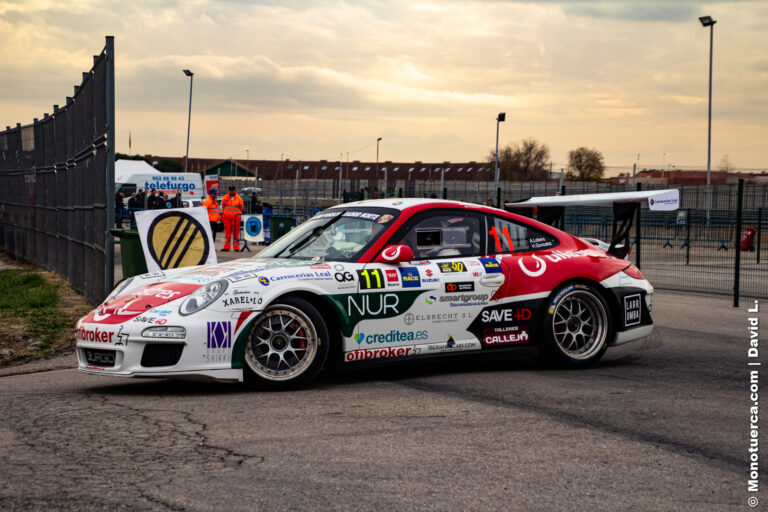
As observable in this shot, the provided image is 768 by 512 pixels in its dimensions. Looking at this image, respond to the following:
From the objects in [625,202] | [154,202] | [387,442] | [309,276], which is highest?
[154,202]

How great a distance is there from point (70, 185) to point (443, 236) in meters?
8.91

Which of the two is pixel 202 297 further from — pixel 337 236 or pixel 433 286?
pixel 433 286

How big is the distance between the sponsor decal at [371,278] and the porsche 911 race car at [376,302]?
0.01 m

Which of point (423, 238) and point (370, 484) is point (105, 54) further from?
point (370, 484)

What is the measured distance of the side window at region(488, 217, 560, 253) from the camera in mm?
7438

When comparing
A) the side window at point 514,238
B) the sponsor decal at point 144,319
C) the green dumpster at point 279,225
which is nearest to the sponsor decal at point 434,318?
the side window at point 514,238

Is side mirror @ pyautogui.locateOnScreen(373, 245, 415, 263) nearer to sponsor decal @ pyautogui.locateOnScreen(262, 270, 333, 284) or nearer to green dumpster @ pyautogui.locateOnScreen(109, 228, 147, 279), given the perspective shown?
sponsor decal @ pyautogui.locateOnScreen(262, 270, 333, 284)

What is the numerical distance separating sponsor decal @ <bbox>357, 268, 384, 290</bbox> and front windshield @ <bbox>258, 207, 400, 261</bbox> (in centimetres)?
15

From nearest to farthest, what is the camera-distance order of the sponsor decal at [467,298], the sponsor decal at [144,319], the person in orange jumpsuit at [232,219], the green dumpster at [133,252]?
the sponsor decal at [144,319] < the sponsor decal at [467,298] < the green dumpster at [133,252] < the person in orange jumpsuit at [232,219]

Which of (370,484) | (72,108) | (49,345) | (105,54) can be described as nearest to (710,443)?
(370,484)

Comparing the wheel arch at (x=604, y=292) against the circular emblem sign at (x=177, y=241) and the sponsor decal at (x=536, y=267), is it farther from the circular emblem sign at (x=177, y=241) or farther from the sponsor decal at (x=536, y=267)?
the circular emblem sign at (x=177, y=241)

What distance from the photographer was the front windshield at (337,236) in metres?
6.88

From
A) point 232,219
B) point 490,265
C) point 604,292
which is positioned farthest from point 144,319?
point 232,219

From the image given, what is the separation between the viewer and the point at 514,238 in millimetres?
7566
